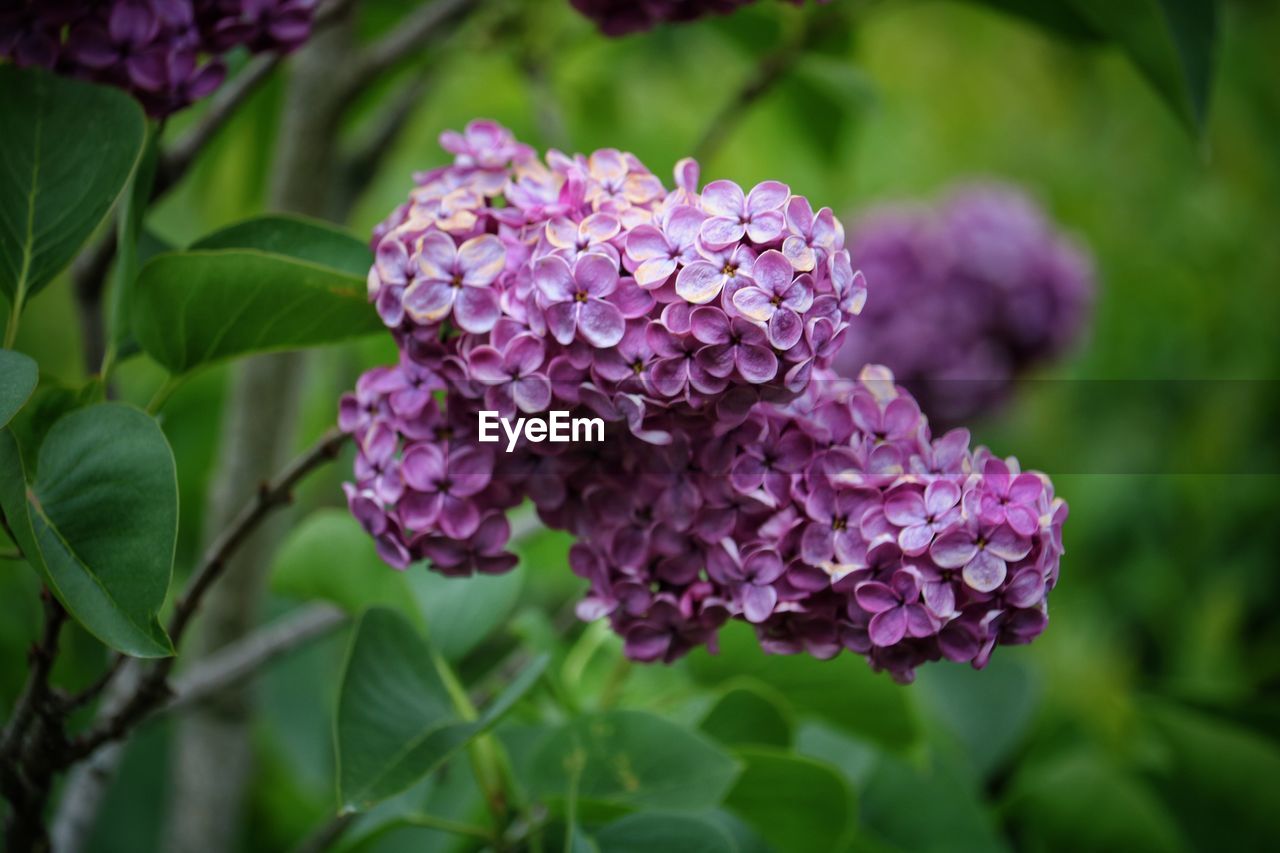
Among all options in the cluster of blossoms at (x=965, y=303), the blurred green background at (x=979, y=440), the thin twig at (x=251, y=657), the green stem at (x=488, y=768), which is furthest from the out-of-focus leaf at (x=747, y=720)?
the cluster of blossoms at (x=965, y=303)

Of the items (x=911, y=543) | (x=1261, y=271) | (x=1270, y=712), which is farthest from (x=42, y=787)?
(x=1261, y=271)

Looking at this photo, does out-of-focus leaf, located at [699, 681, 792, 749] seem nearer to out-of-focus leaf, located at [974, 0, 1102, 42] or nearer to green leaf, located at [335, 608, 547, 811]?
green leaf, located at [335, 608, 547, 811]

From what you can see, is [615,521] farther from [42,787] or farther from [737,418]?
[42,787]

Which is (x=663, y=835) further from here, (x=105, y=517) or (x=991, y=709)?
(x=991, y=709)

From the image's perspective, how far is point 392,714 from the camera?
50 cm

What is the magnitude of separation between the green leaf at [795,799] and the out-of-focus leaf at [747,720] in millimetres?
26

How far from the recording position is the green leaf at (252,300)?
0.46 meters

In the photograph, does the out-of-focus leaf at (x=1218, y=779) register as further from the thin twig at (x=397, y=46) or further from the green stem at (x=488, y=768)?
the thin twig at (x=397, y=46)

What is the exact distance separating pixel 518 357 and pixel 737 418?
0.08 meters

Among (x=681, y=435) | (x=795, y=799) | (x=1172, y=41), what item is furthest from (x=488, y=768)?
(x=1172, y=41)

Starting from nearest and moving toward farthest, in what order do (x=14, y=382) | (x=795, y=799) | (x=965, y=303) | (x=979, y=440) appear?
(x=14, y=382), (x=795, y=799), (x=965, y=303), (x=979, y=440)

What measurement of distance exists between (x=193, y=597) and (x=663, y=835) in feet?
0.77

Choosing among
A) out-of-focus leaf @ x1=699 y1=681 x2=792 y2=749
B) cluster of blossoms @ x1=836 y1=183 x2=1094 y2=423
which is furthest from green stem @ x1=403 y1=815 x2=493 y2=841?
cluster of blossoms @ x1=836 y1=183 x2=1094 y2=423

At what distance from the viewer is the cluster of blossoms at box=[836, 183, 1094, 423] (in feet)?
4.69
